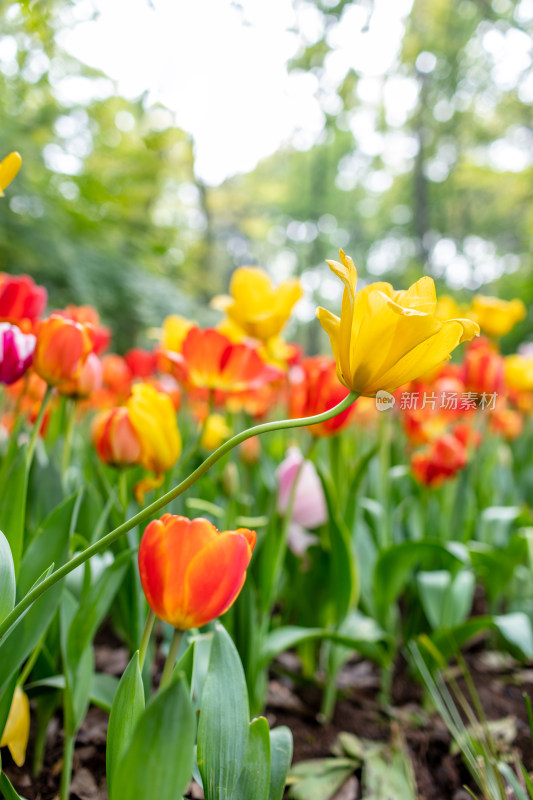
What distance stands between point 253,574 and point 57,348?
1.83ft

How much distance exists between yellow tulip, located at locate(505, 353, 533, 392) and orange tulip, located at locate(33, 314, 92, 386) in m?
1.52

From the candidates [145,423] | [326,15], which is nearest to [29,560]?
[145,423]

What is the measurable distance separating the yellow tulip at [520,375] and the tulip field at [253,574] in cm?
19

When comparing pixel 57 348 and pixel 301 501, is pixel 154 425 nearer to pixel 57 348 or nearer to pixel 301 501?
pixel 57 348

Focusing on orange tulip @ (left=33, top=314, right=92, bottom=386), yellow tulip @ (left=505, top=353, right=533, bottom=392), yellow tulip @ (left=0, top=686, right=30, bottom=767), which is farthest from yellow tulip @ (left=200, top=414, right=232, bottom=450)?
yellow tulip @ (left=505, top=353, right=533, bottom=392)

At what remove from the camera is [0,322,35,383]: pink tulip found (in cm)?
74

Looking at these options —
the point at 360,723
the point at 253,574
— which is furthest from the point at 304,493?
the point at 360,723

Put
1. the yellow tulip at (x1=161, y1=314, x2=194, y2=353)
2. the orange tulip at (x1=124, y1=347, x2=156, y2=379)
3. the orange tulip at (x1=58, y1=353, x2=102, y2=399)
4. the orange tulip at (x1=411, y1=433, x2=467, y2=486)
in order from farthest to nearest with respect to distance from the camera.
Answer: the orange tulip at (x1=124, y1=347, x2=156, y2=379)
the orange tulip at (x1=411, y1=433, x2=467, y2=486)
the yellow tulip at (x1=161, y1=314, x2=194, y2=353)
the orange tulip at (x1=58, y1=353, x2=102, y2=399)

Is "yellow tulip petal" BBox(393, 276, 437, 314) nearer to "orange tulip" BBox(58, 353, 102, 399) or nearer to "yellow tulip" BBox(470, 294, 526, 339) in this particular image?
"orange tulip" BBox(58, 353, 102, 399)

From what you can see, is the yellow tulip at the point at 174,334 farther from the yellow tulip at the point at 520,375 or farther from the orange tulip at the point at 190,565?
the yellow tulip at the point at 520,375

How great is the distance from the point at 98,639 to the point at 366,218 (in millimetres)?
14873

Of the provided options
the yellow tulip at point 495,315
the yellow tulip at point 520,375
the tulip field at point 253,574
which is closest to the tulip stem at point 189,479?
the tulip field at point 253,574

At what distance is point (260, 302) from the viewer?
Answer: 1078mm

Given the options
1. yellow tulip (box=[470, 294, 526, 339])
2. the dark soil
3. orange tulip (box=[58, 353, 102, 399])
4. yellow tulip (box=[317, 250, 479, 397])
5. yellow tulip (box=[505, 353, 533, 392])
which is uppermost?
yellow tulip (box=[317, 250, 479, 397])
